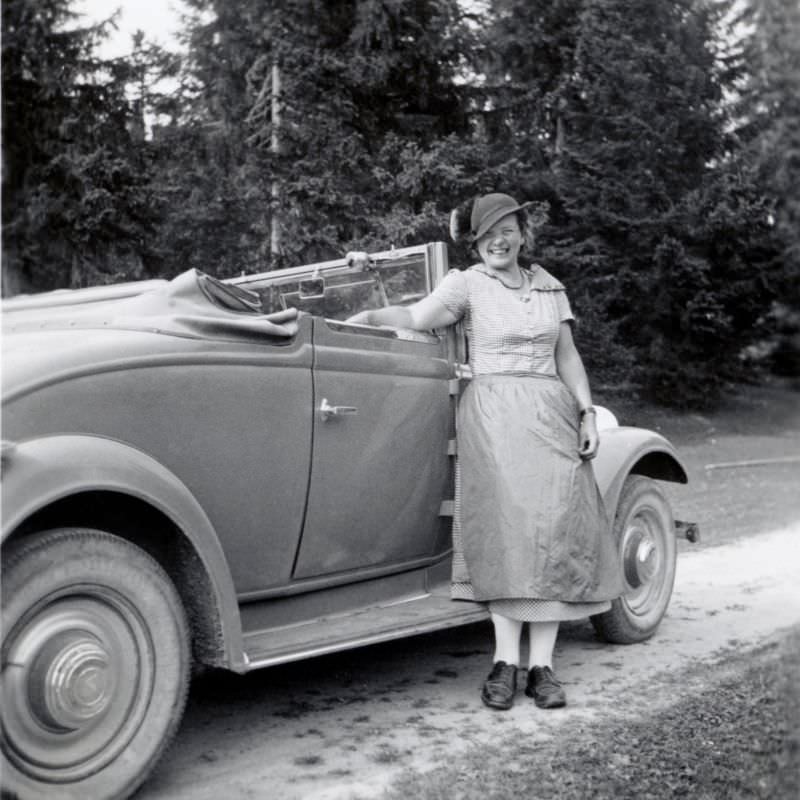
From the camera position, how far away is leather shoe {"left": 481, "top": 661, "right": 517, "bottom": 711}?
11.7 feet

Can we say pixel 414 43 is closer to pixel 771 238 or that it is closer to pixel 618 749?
pixel 771 238

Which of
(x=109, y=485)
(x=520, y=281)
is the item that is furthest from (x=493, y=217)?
(x=109, y=485)

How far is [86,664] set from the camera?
2.56 meters

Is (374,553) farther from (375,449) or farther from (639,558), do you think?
(639,558)

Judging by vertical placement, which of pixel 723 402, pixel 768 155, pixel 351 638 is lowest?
pixel 723 402

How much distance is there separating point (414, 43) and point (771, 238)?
8.04 metres

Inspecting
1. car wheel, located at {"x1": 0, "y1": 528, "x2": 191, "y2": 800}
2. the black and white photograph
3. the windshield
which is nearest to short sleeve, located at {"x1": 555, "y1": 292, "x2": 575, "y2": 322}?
the black and white photograph

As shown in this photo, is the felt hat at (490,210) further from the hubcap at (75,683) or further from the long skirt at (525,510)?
the hubcap at (75,683)

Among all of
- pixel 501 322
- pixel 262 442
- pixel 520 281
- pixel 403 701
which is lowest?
pixel 403 701

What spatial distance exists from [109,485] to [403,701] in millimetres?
1545

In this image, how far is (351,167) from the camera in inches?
488

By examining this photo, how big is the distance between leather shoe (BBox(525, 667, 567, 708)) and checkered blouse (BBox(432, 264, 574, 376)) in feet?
3.49

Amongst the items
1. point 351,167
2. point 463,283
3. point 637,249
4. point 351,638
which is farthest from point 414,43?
point 351,638

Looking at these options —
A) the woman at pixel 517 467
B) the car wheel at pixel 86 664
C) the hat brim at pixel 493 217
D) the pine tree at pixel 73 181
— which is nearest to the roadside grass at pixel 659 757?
the woman at pixel 517 467
